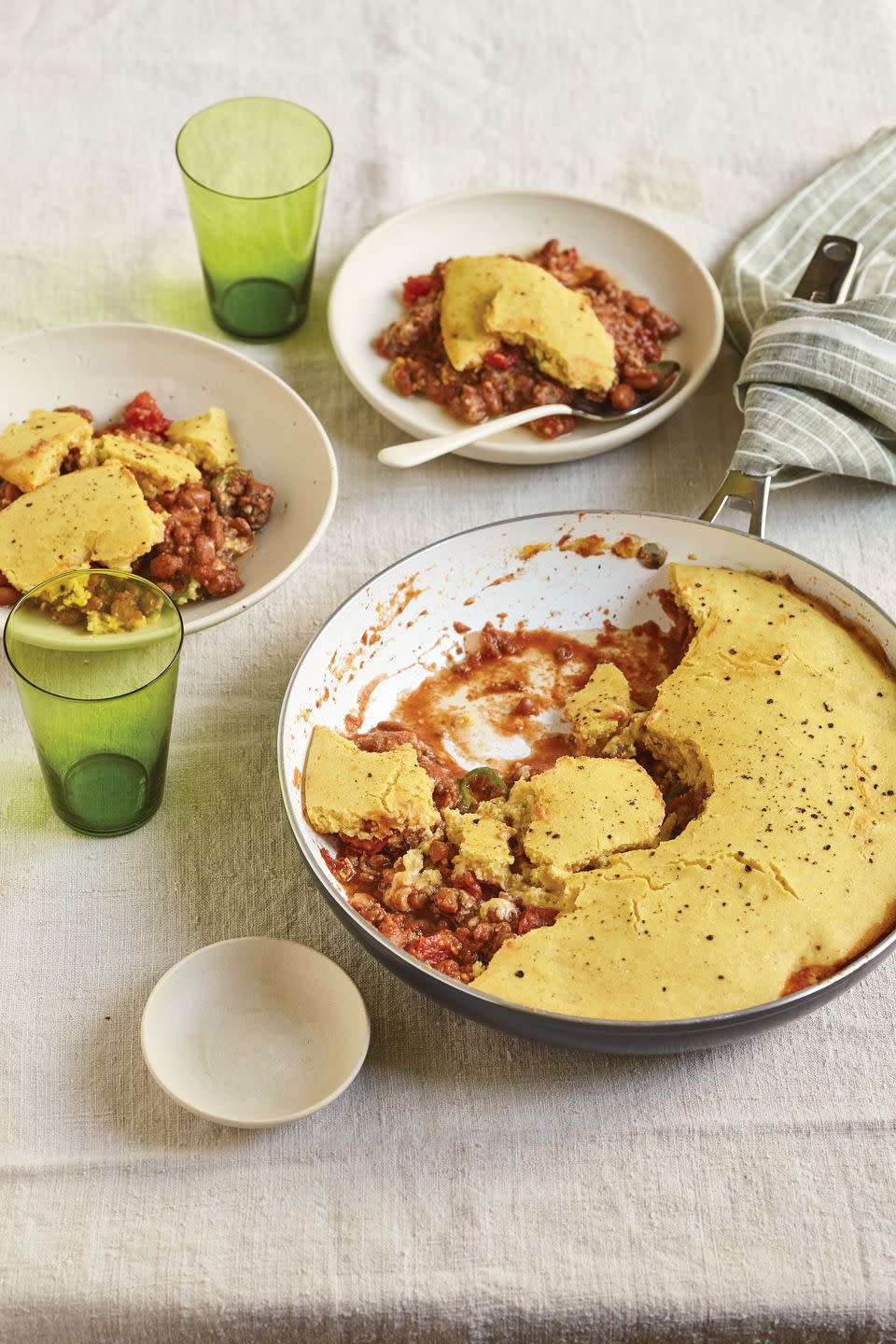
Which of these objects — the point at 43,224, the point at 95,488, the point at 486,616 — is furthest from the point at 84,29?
the point at 486,616

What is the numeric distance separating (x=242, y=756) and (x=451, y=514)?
0.84m

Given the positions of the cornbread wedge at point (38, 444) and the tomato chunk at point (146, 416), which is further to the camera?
the tomato chunk at point (146, 416)

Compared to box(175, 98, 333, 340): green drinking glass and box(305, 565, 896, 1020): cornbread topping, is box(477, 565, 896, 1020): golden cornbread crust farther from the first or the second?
box(175, 98, 333, 340): green drinking glass

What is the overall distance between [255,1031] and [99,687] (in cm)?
65

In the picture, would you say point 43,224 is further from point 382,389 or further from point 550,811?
point 550,811

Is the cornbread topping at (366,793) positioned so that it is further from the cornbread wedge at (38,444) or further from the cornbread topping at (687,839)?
the cornbread wedge at (38,444)

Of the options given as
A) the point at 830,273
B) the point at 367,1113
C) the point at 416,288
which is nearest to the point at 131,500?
the point at 416,288

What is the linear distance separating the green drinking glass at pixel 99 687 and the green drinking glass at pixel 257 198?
48.1 inches

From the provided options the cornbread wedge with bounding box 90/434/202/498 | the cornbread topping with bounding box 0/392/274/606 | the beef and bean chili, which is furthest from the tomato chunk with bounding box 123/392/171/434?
the beef and bean chili

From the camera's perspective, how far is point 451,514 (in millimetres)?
3117

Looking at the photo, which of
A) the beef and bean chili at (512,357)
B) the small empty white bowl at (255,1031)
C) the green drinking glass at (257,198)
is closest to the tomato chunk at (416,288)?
the beef and bean chili at (512,357)

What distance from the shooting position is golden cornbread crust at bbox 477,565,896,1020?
204 centimetres

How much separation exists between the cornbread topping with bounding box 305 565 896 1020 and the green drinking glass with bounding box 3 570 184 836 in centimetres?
34

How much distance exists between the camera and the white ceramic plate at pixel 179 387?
9.82 ft
